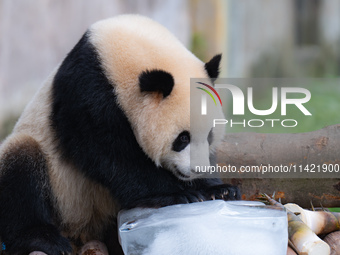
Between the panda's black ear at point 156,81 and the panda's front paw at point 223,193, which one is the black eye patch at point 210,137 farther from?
the panda's black ear at point 156,81

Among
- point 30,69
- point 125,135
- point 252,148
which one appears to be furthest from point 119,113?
point 30,69

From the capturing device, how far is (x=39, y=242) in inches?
140

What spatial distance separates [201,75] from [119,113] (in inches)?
27.7

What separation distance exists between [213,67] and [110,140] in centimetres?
100

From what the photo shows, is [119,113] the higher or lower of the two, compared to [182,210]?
higher

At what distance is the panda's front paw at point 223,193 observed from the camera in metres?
Result: 3.72

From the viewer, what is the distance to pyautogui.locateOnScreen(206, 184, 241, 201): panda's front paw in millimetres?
3717

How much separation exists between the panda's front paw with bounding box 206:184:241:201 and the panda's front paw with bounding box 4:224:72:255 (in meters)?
1.09

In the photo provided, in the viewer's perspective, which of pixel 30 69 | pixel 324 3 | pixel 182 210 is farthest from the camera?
pixel 324 3

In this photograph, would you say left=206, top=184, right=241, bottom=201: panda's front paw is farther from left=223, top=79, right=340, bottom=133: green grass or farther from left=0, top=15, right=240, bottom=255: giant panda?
left=223, top=79, right=340, bottom=133: green grass

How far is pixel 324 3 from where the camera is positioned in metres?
15.9

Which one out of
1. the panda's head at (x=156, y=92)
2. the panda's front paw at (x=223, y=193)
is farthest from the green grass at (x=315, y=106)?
the panda's head at (x=156, y=92)

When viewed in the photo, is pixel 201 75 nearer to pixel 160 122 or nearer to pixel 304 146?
pixel 160 122

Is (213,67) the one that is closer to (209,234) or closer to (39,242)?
(209,234)
